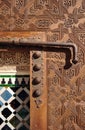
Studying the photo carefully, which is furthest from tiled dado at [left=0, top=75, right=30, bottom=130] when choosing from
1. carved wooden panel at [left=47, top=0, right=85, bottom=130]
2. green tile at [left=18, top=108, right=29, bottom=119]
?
carved wooden panel at [left=47, top=0, right=85, bottom=130]

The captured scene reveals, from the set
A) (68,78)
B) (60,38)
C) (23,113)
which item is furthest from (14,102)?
(60,38)

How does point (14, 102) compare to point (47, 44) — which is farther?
point (14, 102)

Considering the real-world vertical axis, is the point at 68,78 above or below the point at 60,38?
below

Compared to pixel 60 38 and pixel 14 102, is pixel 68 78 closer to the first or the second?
pixel 60 38

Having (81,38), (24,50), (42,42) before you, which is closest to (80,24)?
(81,38)

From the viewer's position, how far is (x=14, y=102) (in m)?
2.29

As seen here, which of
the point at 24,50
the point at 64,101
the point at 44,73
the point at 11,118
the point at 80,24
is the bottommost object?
the point at 11,118

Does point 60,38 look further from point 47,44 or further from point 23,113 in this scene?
point 23,113

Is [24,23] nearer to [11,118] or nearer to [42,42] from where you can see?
[42,42]

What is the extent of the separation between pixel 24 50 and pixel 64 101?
46cm

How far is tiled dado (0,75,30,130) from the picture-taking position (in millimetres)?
2279

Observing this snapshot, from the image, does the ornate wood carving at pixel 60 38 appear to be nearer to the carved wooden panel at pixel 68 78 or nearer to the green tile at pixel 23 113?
the carved wooden panel at pixel 68 78

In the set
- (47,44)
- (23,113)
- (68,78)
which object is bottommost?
(23,113)

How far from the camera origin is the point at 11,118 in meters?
2.28
